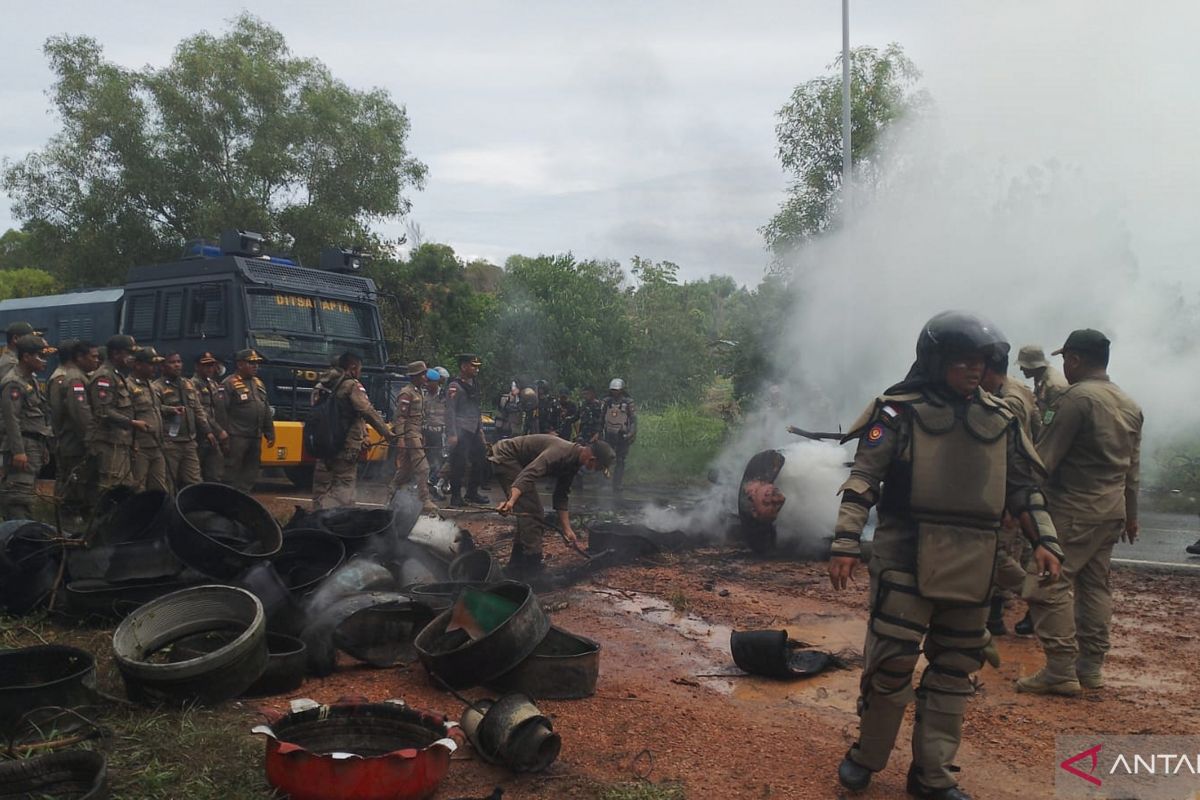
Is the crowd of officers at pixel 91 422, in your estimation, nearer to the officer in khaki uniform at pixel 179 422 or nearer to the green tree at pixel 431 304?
the officer in khaki uniform at pixel 179 422

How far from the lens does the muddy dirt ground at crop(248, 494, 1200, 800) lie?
3.81 metres

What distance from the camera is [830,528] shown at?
8500 mm

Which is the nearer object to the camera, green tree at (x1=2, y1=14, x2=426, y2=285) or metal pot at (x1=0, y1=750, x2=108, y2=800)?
metal pot at (x1=0, y1=750, x2=108, y2=800)

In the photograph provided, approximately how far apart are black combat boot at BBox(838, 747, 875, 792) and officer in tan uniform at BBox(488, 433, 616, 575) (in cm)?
310

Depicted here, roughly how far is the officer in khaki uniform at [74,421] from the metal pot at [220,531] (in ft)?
8.44

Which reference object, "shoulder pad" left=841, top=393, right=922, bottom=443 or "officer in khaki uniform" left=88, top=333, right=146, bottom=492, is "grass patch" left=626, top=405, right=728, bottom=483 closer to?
"officer in khaki uniform" left=88, top=333, right=146, bottom=492

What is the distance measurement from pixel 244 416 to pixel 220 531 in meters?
4.35

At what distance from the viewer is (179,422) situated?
911 cm

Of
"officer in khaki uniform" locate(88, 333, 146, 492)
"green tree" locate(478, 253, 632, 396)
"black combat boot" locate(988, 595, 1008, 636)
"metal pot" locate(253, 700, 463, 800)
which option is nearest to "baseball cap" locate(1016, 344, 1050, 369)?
"black combat boot" locate(988, 595, 1008, 636)

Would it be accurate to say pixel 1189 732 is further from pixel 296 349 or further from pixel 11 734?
pixel 296 349

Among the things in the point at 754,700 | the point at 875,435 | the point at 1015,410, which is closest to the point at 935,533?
the point at 875,435

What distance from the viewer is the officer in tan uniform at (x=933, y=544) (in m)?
3.63

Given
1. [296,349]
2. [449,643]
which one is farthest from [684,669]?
[296,349]

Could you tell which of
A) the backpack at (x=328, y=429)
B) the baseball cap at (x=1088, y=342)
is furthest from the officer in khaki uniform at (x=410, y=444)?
the baseball cap at (x=1088, y=342)
